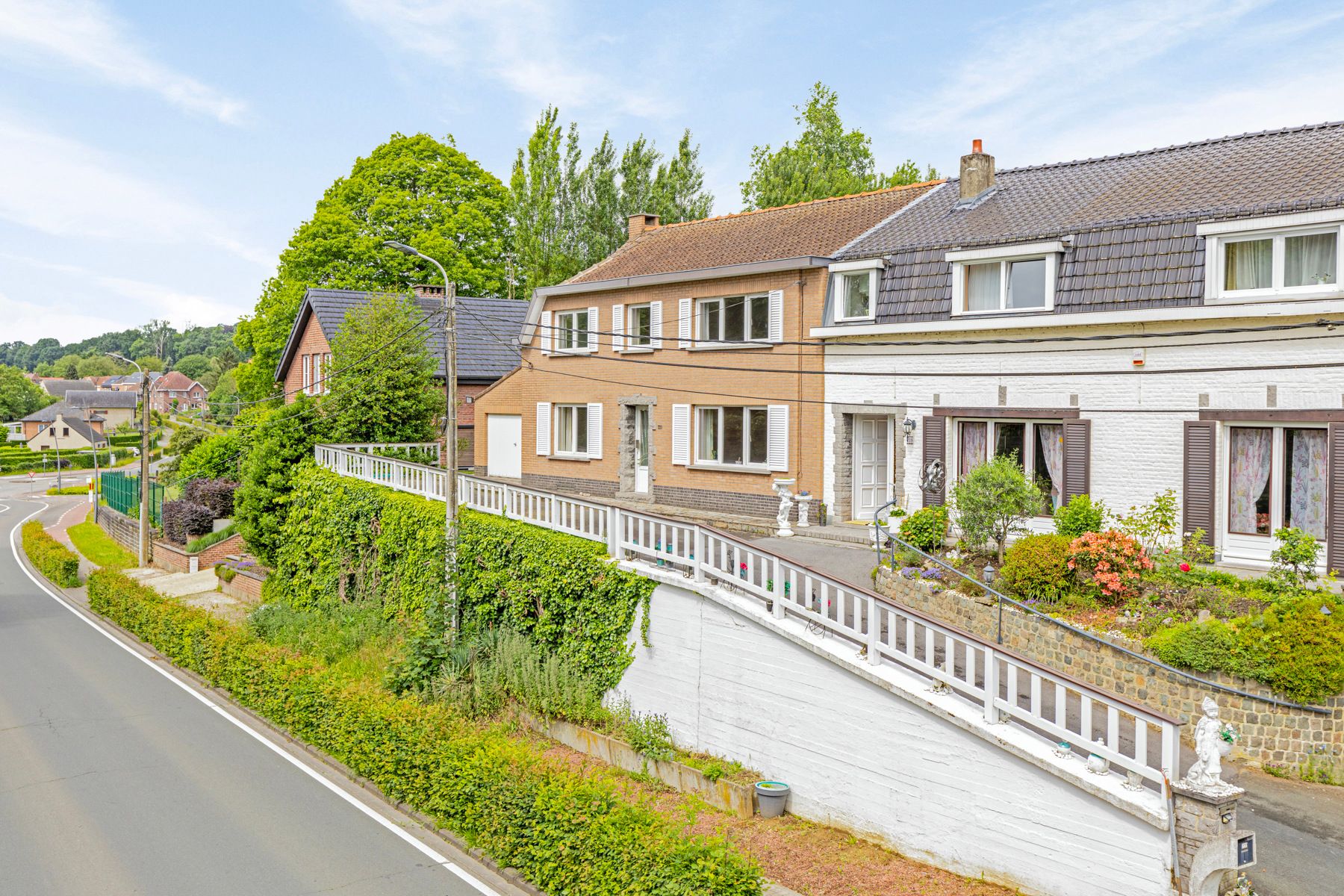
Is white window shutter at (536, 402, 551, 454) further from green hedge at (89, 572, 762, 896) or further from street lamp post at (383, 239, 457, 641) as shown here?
green hedge at (89, 572, 762, 896)

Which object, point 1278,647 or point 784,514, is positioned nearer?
point 1278,647

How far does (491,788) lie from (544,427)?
18.7 meters

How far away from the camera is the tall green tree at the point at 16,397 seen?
365ft

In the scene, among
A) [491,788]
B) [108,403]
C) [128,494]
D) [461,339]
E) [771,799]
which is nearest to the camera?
[491,788]

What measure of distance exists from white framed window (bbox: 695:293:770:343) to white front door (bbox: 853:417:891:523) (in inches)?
127

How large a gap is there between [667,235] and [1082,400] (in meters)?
14.5

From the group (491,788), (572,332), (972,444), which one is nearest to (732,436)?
(572,332)

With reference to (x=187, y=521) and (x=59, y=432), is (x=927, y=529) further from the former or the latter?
(x=59, y=432)

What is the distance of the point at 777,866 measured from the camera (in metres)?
10.3

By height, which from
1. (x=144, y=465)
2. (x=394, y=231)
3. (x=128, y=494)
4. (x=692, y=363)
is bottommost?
(x=128, y=494)

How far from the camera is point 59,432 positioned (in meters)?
99.9

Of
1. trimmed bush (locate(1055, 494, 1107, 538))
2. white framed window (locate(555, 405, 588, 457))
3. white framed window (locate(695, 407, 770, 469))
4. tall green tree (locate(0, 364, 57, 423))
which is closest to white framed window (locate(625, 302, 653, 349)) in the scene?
white framed window (locate(695, 407, 770, 469))

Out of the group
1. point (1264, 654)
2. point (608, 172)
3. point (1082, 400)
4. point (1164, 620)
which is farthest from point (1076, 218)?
point (608, 172)

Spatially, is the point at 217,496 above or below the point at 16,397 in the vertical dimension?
below
